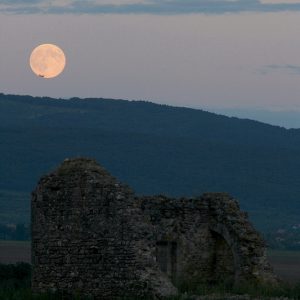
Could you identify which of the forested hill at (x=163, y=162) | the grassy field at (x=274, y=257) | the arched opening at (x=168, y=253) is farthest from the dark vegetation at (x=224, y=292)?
the forested hill at (x=163, y=162)

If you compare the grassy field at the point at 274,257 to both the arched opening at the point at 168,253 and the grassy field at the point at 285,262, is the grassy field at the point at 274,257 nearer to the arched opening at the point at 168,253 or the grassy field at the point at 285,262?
the grassy field at the point at 285,262

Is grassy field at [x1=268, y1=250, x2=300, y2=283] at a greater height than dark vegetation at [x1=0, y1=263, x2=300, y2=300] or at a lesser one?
greater

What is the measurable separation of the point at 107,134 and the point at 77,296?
15612cm

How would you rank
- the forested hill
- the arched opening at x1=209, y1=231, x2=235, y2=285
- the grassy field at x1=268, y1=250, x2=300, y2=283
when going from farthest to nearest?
the forested hill
the grassy field at x1=268, y1=250, x2=300, y2=283
the arched opening at x1=209, y1=231, x2=235, y2=285

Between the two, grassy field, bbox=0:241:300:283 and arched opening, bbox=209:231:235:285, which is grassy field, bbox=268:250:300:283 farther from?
arched opening, bbox=209:231:235:285

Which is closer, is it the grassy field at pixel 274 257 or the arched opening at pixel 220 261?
the arched opening at pixel 220 261

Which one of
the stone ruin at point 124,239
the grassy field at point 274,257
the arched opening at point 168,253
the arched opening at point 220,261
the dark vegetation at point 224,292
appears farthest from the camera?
the grassy field at point 274,257

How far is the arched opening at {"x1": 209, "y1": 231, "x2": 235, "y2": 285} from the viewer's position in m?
27.8

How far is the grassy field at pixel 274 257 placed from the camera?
207ft

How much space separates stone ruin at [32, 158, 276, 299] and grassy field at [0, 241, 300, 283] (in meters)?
30.7

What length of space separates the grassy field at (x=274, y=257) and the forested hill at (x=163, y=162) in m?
47.2

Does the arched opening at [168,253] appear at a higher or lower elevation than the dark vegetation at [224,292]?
higher

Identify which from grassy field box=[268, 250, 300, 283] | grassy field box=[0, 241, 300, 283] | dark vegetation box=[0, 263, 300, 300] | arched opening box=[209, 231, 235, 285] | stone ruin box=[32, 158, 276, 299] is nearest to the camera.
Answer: stone ruin box=[32, 158, 276, 299]

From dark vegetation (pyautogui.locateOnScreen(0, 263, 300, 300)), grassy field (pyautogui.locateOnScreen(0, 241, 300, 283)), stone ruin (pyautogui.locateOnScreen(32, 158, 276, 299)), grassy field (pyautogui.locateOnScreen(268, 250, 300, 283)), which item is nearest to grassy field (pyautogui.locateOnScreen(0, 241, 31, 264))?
grassy field (pyautogui.locateOnScreen(0, 241, 300, 283))
